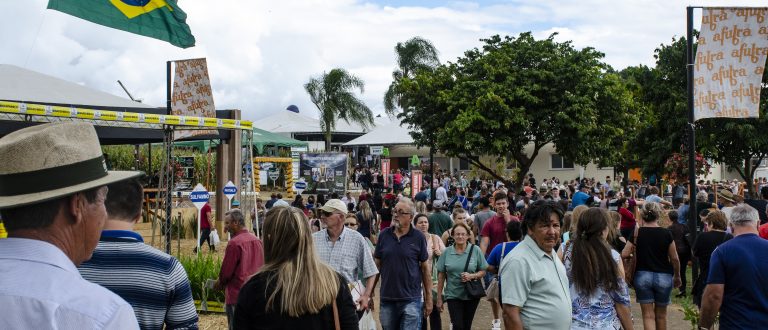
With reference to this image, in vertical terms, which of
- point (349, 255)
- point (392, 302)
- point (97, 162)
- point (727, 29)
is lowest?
point (392, 302)

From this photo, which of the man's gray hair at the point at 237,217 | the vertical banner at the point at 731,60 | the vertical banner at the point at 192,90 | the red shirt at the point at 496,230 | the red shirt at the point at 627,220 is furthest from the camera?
the vertical banner at the point at 192,90

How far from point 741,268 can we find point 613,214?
4251mm

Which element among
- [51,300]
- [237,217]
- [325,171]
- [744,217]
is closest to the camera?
[51,300]

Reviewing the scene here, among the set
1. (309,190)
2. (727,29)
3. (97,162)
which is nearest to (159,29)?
(727,29)

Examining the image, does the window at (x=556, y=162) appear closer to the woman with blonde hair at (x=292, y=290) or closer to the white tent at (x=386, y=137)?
the white tent at (x=386, y=137)

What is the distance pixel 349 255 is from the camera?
6.84 meters

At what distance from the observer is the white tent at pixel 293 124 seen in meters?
75.5

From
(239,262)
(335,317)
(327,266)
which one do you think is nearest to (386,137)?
(239,262)

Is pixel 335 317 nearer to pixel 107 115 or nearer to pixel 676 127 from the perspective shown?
pixel 107 115

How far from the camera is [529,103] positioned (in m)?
27.2

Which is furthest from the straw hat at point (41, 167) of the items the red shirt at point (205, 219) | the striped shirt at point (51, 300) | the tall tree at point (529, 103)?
the tall tree at point (529, 103)

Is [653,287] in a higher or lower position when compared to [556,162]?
lower

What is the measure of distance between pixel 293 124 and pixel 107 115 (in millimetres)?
66522

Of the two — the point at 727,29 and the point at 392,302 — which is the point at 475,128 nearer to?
the point at 727,29
